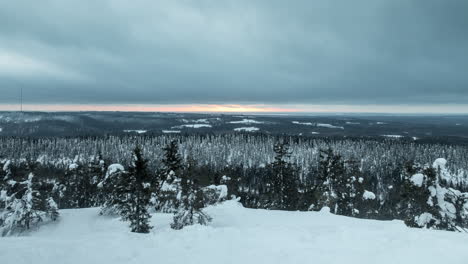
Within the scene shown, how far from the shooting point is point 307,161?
467 ft

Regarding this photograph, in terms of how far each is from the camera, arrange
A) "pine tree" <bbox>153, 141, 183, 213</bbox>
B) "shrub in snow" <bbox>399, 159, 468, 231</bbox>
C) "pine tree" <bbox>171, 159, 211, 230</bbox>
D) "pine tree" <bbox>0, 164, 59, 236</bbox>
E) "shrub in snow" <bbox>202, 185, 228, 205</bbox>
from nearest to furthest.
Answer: "shrub in snow" <bbox>399, 159, 468, 231</bbox> < "pine tree" <bbox>171, 159, 211, 230</bbox> < "shrub in snow" <bbox>202, 185, 228, 205</bbox> < "pine tree" <bbox>153, 141, 183, 213</bbox> < "pine tree" <bbox>0, 164, 59, 236</bbox>

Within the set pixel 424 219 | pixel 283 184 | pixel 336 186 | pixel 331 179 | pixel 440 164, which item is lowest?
pixel 283 184

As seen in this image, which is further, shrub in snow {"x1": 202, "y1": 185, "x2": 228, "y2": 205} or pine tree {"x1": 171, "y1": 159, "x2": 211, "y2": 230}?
shrub in snow {"x1": 202, "y1": 185, "x2": 228, "y2": 205}

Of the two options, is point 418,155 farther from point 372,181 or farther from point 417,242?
point 417,242

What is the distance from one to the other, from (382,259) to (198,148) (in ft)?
508

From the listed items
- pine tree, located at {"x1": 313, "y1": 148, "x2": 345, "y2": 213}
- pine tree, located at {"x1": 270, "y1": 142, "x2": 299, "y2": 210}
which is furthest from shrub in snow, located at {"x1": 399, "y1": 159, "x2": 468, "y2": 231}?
pine tree, located at {"x1": 270, "y1": 142, "x2": 299, "y2": 210}

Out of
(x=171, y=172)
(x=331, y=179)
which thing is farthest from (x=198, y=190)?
(x=331, y=179)

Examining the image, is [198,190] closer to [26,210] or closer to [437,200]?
[437,200]

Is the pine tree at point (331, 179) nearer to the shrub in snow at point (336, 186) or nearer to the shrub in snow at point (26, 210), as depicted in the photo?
the shrub in snow at point (336, 186)

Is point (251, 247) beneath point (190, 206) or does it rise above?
above

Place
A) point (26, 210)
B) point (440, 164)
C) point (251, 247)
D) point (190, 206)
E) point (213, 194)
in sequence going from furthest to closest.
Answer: point (26, 210) < point (213, 194) < point (190, 206) < point (440, 164) < point (251, 247)

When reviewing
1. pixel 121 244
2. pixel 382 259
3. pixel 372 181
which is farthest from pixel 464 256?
pixel 372 181

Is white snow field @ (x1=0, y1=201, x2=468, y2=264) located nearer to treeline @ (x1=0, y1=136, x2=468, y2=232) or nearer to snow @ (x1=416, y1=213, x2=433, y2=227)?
treeline @ (x1=0, y1=136, x2=468, y2=232)

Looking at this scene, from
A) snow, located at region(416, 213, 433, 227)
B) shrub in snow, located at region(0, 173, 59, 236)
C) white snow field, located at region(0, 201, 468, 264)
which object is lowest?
shrub in snow, located at region(0, 173, 59, 236)
